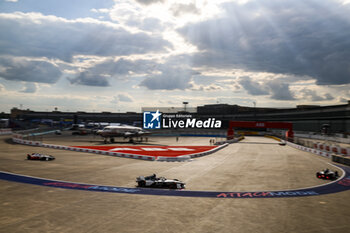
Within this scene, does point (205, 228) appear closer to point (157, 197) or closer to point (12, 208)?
point (157, 197)

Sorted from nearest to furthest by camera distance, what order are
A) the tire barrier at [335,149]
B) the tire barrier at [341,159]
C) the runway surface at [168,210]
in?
the runway surface at [168,210]
the tire barrier at [341,159]
the tire barrier at [335,149]

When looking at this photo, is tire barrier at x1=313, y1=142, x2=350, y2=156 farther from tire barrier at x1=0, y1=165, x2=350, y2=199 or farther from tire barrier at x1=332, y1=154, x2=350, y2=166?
tire barrier at x1=0, y1=165, x2=350, y2=199

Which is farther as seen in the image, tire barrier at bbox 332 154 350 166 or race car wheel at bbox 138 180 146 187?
tire barrier at bbox 332 154 350 166

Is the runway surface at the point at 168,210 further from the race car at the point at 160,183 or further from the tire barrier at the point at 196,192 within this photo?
the race car at the point at 160,183

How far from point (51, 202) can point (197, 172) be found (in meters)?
13.3

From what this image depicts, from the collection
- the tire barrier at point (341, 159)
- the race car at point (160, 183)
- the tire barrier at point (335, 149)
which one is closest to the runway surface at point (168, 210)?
the race car at point (160, 183)

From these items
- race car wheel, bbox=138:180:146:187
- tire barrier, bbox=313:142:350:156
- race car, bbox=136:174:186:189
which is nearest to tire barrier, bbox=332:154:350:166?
tire barrier, bbox=313:142:350:156

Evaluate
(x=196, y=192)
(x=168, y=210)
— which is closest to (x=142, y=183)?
(x=196, y=192)

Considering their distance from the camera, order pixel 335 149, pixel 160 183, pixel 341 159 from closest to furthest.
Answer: pixel 160 183 → pixel 341 159 → pixel 335 149

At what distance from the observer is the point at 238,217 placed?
12.0m

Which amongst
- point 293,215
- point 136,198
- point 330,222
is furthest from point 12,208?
point 330,222

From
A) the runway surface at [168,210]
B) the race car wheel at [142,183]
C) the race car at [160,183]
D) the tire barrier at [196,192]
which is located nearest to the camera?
the runway surface at [168,210]

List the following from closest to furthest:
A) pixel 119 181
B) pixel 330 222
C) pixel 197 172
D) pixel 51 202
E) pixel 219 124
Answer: pixel 330 222 < pixel 51 202 < pixel 119 181 < pixel 197 172 < pixel 219 124

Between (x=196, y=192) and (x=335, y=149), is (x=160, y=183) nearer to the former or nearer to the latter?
(x=196, y=192)
